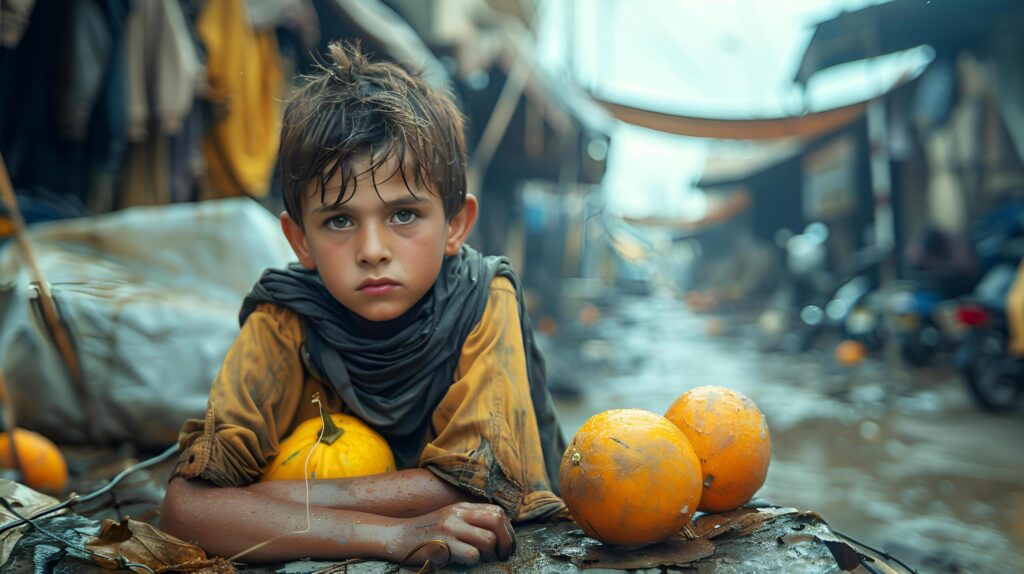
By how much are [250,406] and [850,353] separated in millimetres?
9088

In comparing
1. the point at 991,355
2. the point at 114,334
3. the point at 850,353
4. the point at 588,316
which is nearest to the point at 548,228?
the point at 588,316

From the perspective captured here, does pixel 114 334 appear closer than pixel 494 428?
No

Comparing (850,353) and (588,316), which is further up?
(850,353)

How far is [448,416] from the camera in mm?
1695

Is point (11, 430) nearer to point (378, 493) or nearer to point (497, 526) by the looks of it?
point (378, 493)

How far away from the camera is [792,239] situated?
71.3ft

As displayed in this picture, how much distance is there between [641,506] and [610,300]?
22126mm

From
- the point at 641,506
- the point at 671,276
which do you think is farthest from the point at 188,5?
the point at 671,276

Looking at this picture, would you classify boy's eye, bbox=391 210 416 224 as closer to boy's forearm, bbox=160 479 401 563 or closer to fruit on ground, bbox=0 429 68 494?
boy's forearm, bbox=160 479 401 563

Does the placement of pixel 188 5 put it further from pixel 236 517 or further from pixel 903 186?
pixel 903 186

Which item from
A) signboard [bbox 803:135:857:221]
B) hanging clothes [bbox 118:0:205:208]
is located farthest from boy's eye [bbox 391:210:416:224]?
signboard [bbox 803:135:857:221]

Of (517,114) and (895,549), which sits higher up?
(517,114)

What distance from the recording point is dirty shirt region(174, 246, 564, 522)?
1562 mm

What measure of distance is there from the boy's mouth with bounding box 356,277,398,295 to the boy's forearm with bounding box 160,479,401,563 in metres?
0.48
